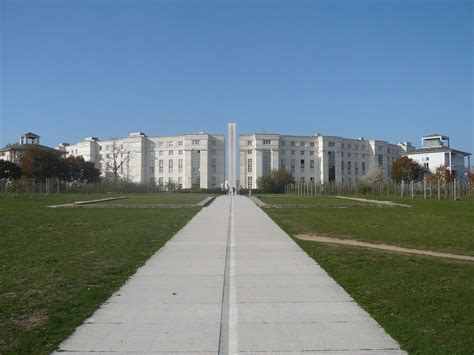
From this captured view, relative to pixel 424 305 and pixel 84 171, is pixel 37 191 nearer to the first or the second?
pixel 84 171

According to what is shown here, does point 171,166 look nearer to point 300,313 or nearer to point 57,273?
point 57,273

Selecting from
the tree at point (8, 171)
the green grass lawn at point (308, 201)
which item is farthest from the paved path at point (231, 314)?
the tree at point (8, 171)

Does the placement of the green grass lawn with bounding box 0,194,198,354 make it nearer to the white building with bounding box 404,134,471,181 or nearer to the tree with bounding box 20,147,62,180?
the tree with bounding box 20,147,62,180

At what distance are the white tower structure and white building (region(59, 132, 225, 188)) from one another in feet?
18.9

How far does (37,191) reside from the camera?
70.6 meters

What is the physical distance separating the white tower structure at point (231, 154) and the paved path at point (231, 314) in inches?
3961

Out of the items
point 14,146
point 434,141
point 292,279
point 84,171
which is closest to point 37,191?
point 84,171

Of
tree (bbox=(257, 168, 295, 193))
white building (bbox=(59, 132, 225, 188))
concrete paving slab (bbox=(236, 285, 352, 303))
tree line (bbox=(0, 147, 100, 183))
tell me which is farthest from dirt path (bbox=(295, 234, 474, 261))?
white building (bbox=(59, 132, 225, 188))

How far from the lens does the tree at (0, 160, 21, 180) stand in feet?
200

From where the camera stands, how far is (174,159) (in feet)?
402

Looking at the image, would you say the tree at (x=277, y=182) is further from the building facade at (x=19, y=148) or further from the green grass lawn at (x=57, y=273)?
the green grass lawn at (x=57, y=273)

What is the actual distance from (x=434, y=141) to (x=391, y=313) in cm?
12216

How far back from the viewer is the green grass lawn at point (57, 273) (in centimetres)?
523

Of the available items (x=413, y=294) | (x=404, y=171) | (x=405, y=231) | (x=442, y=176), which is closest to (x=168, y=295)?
(x=413, y=294)
